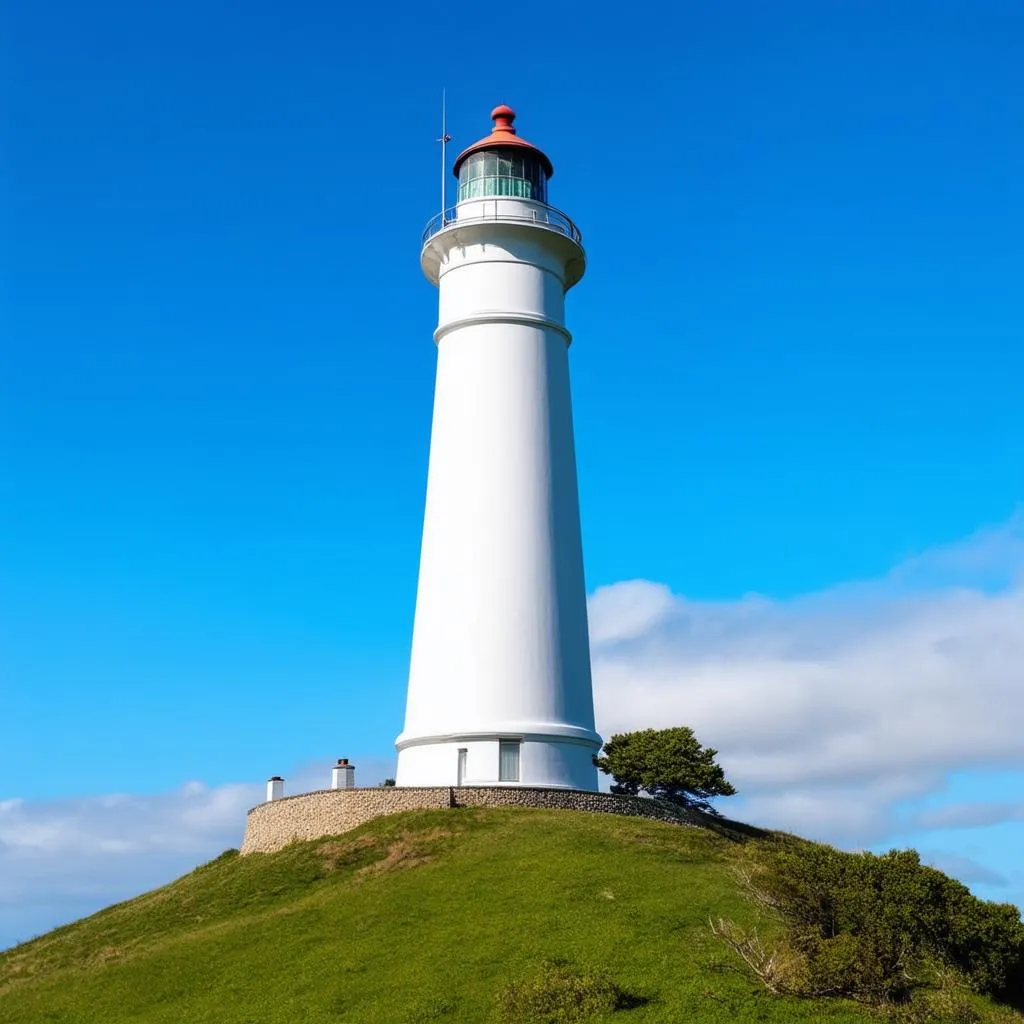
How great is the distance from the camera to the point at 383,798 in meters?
34.5

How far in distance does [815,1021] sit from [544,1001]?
443 cm

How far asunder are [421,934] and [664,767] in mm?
13135

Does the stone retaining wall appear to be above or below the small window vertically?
below

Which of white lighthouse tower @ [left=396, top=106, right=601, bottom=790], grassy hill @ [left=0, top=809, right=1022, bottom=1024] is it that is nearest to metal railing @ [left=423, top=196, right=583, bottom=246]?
white lighthouse tower @ [left=396, top=106, right=601, bottom=790]

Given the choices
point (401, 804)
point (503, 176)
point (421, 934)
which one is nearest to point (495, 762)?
point (401, 804)

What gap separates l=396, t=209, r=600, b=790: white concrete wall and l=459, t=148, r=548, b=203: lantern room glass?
5.85 ft

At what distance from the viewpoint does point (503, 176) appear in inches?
1587

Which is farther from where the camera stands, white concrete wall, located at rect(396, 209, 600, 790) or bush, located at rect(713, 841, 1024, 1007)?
white concrete wall, located at rect(396, 209, 600, 790)

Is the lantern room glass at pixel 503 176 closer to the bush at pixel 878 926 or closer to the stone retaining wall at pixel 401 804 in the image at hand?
the stone retaining wall at pixel 401 804

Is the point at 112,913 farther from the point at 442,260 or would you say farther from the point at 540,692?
the point at 442,260

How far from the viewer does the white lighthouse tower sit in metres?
35.9

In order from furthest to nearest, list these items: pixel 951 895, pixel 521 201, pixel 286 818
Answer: pixel 521 201 < pixel 286 818 < pixel 951 895

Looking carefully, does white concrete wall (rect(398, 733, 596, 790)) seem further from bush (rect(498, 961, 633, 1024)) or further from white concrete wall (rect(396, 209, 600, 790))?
bush (rect(498, 961, 633, 1024))

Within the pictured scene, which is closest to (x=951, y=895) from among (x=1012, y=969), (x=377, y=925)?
(x=1012, y=969)
